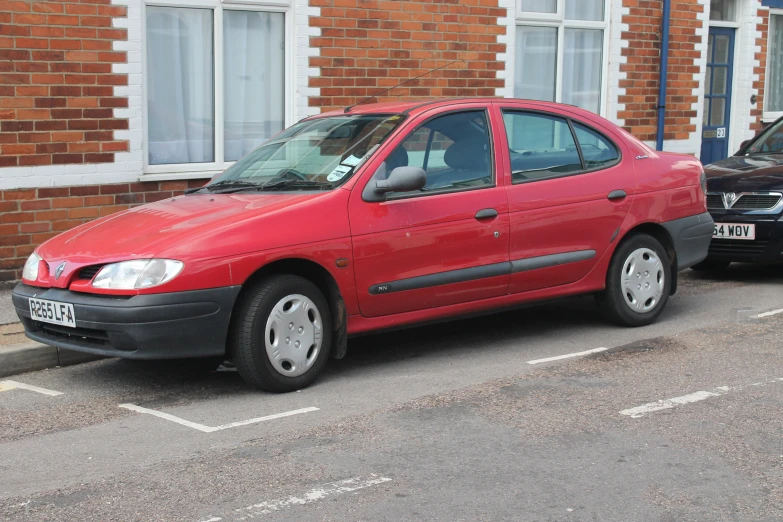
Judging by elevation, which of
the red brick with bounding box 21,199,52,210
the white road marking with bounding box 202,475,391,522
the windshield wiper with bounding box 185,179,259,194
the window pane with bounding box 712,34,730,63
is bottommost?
the white road marking with bounding box 202,475,391,522

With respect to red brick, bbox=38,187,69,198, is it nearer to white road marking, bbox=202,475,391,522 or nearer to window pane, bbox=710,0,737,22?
white road marking, bbox=202,475,391,522

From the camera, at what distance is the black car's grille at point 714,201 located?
9.88 m

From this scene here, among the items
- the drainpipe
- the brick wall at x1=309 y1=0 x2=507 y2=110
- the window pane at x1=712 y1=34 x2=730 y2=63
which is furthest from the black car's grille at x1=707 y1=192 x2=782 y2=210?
the window pane at x1=712 y1=34 x2=730 y2=63

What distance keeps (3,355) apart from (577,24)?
8932 millimetres

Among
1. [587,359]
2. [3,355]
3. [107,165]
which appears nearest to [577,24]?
[107,165]

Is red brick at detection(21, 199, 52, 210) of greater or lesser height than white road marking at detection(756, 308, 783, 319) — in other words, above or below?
above

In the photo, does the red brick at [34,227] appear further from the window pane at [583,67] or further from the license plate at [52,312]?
the window pane at [583,67]

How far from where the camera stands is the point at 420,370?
22.3ft

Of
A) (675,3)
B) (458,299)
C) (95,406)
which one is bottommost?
(95,406)

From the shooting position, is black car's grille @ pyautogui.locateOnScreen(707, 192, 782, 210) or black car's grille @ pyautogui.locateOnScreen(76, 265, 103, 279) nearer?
black car's grille @ pyautogui.locateOnScreen(76, 265, 103, 279)

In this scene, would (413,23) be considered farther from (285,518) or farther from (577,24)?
(285,518)

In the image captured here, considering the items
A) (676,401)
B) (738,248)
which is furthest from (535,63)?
(676,401)

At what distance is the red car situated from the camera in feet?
19.5

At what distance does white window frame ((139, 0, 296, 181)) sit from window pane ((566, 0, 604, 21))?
13.6 feet
